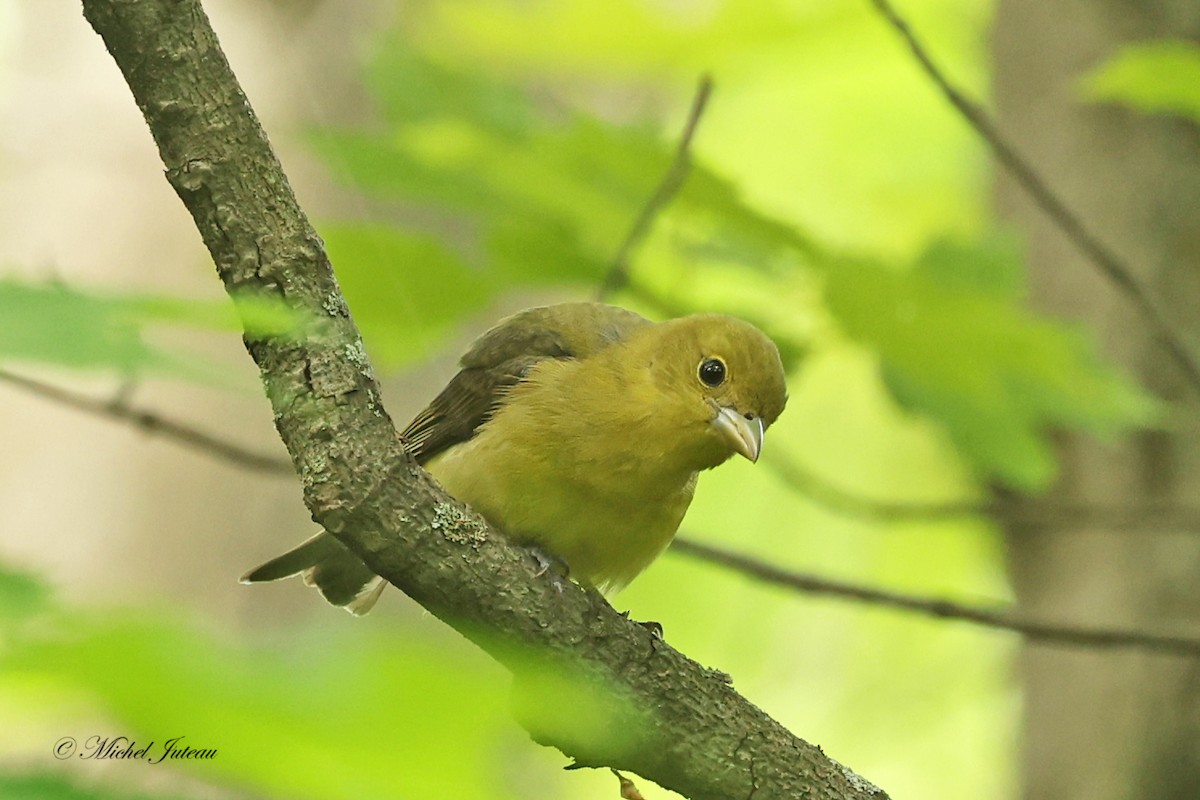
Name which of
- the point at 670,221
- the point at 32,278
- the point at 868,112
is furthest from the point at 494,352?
the point at 868,112

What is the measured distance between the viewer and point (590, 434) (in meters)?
4.15

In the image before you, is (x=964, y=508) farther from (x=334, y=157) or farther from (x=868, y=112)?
(x=868, y=112)

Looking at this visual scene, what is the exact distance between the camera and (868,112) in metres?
9.09

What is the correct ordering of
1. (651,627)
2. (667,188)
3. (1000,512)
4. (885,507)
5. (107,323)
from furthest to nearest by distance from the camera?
1. (1000,512)
2. (885,507)
3. (667,188)
4. (651,627)
5. (107,323)

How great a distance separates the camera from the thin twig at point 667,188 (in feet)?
11.7

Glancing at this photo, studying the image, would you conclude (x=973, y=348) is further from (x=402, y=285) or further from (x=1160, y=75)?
(x=402, y=285)

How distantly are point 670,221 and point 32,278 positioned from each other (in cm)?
268

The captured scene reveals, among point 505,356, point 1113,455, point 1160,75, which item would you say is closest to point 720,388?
point 505,356

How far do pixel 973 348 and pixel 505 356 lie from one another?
5.21 ft

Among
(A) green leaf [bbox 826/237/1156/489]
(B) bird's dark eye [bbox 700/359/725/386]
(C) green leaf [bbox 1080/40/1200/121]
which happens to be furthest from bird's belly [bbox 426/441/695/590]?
(C) green leaf [bbox 1080/40/1200/121]

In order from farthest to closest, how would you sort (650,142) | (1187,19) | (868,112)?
1. (868,112)
2. (1187,19)
3. (650,142)

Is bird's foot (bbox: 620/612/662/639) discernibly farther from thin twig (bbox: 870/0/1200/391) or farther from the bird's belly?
thin twig (bbox: 870/0/1200/391)

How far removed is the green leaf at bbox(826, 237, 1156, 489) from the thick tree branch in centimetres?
122

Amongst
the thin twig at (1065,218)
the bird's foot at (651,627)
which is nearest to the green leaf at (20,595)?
the bird's foot at (651,627)
